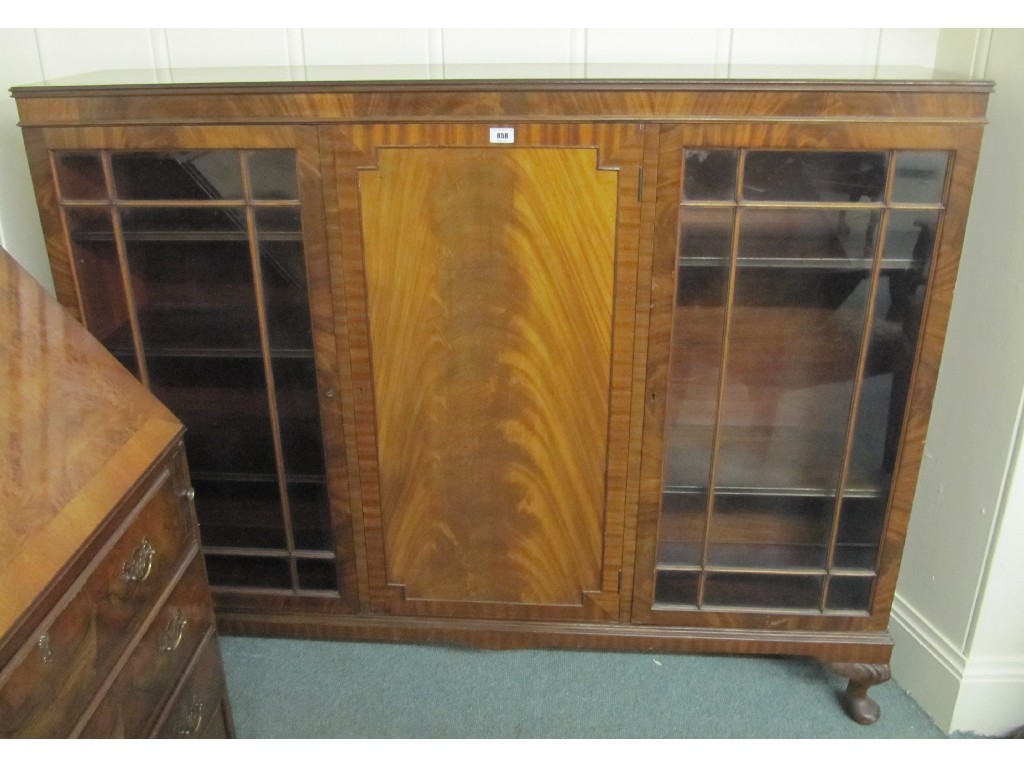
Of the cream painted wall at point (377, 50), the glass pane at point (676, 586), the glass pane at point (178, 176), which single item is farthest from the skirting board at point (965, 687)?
the glass pane at point (178, 176)

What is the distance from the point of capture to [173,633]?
1170 millimetres

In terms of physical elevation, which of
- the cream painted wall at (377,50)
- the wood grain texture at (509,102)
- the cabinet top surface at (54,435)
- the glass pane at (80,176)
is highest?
the cream painted wall at (377,50)

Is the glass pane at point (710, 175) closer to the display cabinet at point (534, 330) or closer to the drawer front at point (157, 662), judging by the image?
the display cabinet at point (534, 330)

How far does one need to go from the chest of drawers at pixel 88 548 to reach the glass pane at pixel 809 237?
3.15 ft

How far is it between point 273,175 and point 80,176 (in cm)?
34

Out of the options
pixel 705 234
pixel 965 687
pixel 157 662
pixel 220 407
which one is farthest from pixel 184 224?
pixel 965 687

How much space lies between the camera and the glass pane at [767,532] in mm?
1541

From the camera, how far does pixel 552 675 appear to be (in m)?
1.67

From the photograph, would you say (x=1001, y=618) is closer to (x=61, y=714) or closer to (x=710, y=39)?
(x=710, y=39)

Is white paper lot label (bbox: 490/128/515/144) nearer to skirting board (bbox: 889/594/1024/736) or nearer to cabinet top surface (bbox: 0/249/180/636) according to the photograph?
cabinet top surface (bbox: 0/249/180/636)

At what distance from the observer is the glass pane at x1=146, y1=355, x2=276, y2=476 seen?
1511 millimetres

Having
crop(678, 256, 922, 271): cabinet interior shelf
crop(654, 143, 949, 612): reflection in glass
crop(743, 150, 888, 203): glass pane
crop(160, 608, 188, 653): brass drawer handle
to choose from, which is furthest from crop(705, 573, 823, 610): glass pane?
crop(160, 608, 188, 653): brass drawer handle

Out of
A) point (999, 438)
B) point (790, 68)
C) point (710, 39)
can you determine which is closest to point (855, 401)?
point (999, 438)

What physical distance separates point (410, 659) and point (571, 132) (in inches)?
44.4
